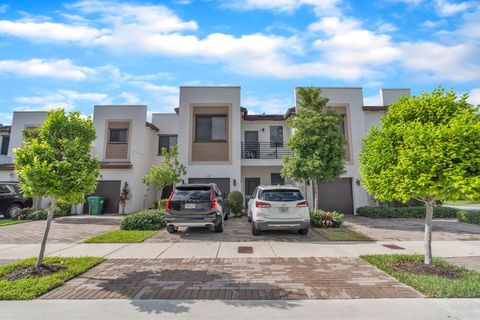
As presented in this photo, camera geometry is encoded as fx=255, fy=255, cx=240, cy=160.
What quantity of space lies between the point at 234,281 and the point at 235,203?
972cm

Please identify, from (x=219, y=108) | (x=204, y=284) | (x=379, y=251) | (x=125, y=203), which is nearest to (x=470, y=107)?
(x=379, y=251)

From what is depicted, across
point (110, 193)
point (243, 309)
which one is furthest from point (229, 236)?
point (110, 193)

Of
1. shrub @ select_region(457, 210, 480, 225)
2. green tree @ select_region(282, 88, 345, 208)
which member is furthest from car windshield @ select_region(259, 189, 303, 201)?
shrub @ select_region(457, 210, 480, 225)

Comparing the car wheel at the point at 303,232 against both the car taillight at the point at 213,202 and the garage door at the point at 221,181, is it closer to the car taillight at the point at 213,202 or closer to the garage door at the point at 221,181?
the car taillight at the point at 213,202

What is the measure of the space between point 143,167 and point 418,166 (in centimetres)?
1688

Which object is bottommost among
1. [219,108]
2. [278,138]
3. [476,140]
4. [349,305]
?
[349,305]

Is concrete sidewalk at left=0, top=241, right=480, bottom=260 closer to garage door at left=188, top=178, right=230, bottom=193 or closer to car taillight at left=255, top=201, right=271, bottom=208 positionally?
car taillight at left=255, top=201, right=271, bottom=208

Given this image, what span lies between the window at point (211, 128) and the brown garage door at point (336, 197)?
6.99 metres

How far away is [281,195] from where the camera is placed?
28.3 ft

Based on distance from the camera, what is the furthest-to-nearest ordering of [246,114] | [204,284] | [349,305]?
[246,114]
[204,284]
[349,305]

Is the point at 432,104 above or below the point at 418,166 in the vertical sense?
above

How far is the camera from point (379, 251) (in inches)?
275

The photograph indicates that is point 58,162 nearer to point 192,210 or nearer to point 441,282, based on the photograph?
point 192,210

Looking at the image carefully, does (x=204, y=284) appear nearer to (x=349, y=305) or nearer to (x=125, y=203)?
(x=349, y=305)
